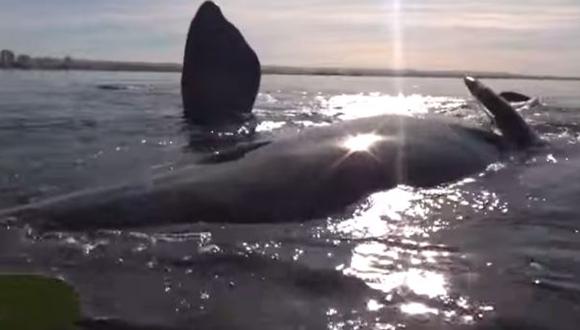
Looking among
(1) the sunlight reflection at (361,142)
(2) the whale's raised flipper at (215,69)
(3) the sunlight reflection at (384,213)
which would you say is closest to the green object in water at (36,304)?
(3) the sunlight reflection at (384,213)

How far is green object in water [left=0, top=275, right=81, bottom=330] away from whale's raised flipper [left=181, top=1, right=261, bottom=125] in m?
6.43

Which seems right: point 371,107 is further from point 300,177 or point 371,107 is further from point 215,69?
point 300,177

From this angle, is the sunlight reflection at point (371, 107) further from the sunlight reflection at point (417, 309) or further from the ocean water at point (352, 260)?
the sunlight reflection at point (417, 309)

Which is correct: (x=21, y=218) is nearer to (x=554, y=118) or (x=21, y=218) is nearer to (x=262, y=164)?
(x=262, y=164)

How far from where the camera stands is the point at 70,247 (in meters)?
4.22

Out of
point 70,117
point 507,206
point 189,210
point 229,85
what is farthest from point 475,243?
point 70,117

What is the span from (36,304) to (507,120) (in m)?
4.88

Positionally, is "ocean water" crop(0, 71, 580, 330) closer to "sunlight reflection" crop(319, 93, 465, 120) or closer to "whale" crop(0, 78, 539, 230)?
"whale" crop(0, 78, 539, 230)

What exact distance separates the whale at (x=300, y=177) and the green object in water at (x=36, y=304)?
3.50ft

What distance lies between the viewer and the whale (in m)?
4.86

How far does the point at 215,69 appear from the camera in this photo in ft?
32.4

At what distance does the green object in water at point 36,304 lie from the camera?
302cm

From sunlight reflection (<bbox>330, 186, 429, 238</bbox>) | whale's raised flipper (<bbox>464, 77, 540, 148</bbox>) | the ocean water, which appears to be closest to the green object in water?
the ocean water

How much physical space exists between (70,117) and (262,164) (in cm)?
697
